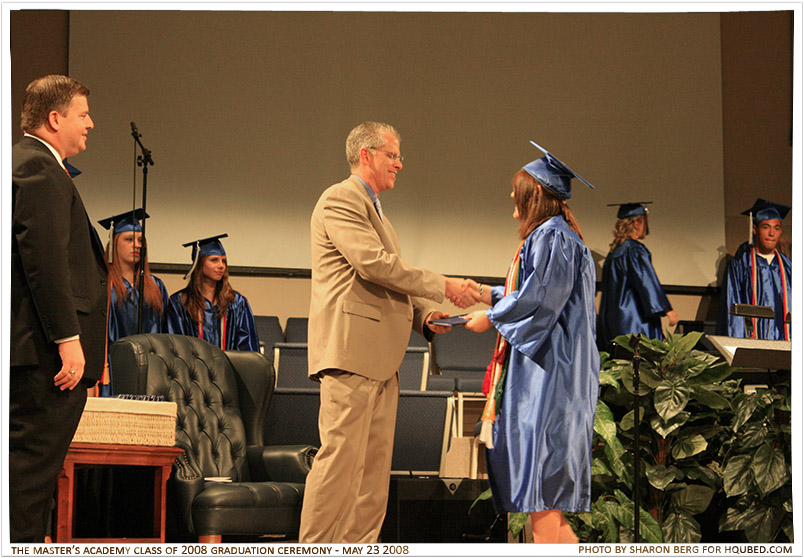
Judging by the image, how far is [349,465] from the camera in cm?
311

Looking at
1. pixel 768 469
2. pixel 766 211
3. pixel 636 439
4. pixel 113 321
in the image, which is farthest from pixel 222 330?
pixel 766 211

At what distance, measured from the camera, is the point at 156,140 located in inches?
305

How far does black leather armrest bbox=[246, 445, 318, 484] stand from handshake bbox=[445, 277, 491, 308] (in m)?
0.94

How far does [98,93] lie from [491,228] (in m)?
3.52

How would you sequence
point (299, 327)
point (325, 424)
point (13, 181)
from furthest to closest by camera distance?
point (299, 327) → point (325, 424) → point (13, 181)

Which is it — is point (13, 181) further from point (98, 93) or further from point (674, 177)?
→ point (674, 177)

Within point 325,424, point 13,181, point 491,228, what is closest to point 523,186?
point 325,424

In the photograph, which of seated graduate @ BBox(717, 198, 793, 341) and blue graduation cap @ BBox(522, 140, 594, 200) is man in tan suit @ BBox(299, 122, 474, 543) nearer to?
blue graduation cap @ BBox(522, 140, 594, 200)

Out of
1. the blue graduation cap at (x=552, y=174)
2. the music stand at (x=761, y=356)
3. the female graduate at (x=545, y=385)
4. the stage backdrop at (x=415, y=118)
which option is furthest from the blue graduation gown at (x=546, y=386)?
the stage backdrop at (x=415, y=118)

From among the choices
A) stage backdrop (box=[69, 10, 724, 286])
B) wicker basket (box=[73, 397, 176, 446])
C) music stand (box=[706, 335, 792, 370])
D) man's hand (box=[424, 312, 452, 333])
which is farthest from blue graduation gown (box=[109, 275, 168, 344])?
music stand (box=[706, 335, 792, 370])

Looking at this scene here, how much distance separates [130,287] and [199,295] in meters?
0.44

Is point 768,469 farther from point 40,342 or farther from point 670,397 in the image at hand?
point 40,342

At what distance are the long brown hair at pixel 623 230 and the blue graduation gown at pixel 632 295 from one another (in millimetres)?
94

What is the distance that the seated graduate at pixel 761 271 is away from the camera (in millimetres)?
7445
